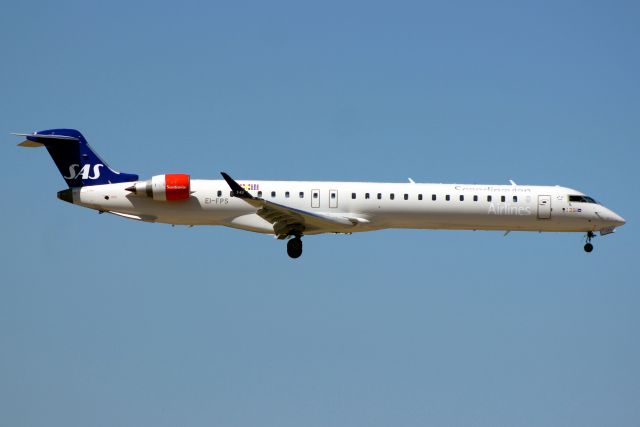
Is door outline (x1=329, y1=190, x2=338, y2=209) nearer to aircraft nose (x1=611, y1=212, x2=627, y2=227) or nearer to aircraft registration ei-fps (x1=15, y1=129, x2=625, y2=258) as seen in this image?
aircraft registration ei-fps (x1=15, y1=129, x2=625, y2=258)

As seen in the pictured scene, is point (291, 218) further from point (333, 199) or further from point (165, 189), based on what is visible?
point (165, 189)

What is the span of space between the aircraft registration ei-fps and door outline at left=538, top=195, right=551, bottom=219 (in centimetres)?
4

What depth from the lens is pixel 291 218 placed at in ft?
136

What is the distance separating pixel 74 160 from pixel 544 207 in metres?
17.1

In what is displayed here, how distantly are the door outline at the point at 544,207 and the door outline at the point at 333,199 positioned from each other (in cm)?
737

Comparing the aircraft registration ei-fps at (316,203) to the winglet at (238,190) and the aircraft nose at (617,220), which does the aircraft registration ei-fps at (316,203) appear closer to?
the aircraft nose at (617,220)

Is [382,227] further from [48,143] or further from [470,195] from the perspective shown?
[48,143]

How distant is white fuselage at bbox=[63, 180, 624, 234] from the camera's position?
1677 inches

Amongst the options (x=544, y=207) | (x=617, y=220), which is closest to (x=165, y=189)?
(x=544, y=207)

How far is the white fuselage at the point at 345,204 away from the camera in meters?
42.6

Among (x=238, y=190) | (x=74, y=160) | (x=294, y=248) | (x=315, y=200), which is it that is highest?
(x=74, y=160)

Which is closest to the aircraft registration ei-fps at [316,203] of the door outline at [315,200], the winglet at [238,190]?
the door outline at [315,200]

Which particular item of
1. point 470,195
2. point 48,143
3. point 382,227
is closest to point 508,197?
point 470,195

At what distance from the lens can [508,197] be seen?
143ft
